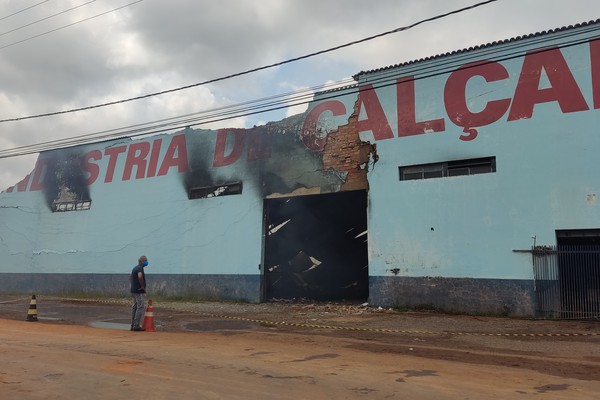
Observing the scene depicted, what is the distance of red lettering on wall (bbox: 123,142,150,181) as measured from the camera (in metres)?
23.2

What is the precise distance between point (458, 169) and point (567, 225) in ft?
11.4

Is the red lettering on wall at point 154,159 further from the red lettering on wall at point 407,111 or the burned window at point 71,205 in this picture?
the red lettering on wall at point 407,111

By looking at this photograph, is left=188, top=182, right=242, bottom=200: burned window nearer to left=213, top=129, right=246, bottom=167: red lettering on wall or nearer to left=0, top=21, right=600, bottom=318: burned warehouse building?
left=0, top=21, right=600, bottom=318: burned warehouse building

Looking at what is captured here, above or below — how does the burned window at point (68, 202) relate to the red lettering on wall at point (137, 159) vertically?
below

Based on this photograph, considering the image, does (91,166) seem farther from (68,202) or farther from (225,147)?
(225,147)

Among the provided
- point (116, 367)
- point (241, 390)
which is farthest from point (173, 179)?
point (241, 390)

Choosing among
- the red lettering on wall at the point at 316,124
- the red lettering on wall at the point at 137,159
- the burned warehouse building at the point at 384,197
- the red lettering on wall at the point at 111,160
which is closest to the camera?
the burned warehouse building at the point at 384,197

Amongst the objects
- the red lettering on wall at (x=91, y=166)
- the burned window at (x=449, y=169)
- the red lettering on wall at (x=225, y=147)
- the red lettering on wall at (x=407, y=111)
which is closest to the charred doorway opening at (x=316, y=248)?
the red lettering on wall at (x=225, y=147)

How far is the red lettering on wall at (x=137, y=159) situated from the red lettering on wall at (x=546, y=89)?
52.8 ft

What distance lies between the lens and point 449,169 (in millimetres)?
15641

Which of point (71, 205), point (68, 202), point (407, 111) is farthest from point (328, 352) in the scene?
point (68, 202)

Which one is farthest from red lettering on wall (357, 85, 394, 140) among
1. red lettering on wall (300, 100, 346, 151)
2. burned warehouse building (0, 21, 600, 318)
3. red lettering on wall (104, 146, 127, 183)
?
red lettering on wall (104, 146, 127, 183)

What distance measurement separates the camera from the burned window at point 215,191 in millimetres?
20298

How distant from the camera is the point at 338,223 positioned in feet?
70.1
